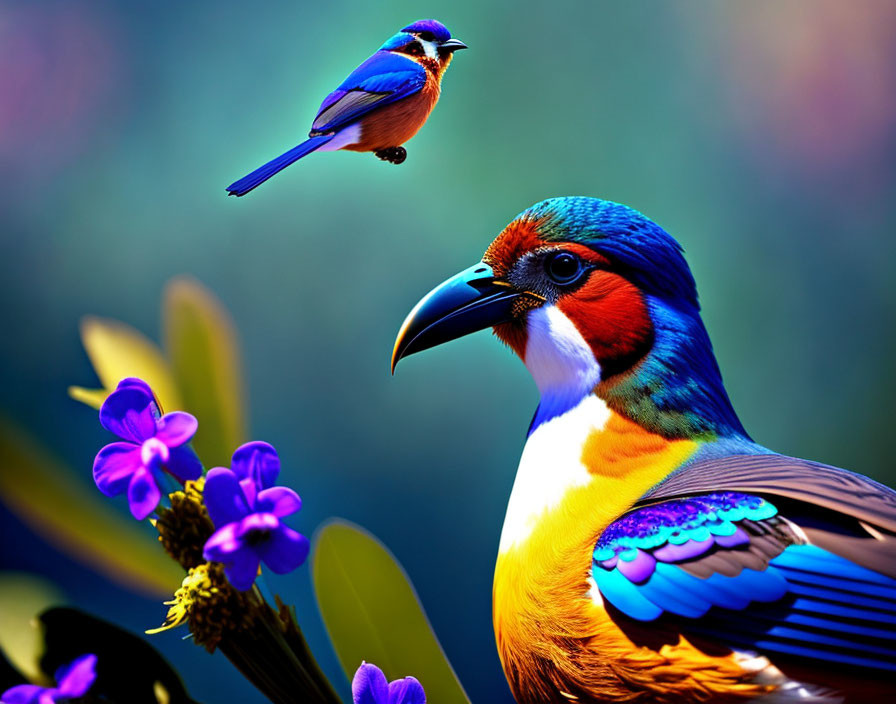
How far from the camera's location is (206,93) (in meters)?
1.04

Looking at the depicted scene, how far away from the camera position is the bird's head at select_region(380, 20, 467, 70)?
1.01 m

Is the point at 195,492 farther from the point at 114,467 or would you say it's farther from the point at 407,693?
the point at 407,693

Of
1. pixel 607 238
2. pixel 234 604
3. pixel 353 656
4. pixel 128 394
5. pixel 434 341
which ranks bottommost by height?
pixel 353 656

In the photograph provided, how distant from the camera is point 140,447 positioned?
0.66 meters

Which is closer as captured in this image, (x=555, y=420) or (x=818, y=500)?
(x=818, y=500)

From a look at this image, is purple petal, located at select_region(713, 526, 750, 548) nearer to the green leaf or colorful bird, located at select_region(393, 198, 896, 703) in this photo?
colorful bird, located at select_region(393, 198, 896, 703)

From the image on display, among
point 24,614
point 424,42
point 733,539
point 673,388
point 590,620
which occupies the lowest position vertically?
point 24,614

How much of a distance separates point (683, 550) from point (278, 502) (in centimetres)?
33

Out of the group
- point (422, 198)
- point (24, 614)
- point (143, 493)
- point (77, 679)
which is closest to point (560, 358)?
point (422, 198)

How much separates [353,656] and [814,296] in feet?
2.31

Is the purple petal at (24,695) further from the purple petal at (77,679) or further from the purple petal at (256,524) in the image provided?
the purple petal at (256,524)

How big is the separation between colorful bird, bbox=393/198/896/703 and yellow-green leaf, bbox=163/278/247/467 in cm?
27

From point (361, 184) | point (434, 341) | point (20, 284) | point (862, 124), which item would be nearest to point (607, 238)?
point (434, 341)

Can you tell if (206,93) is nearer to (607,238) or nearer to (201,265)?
(201,265)
